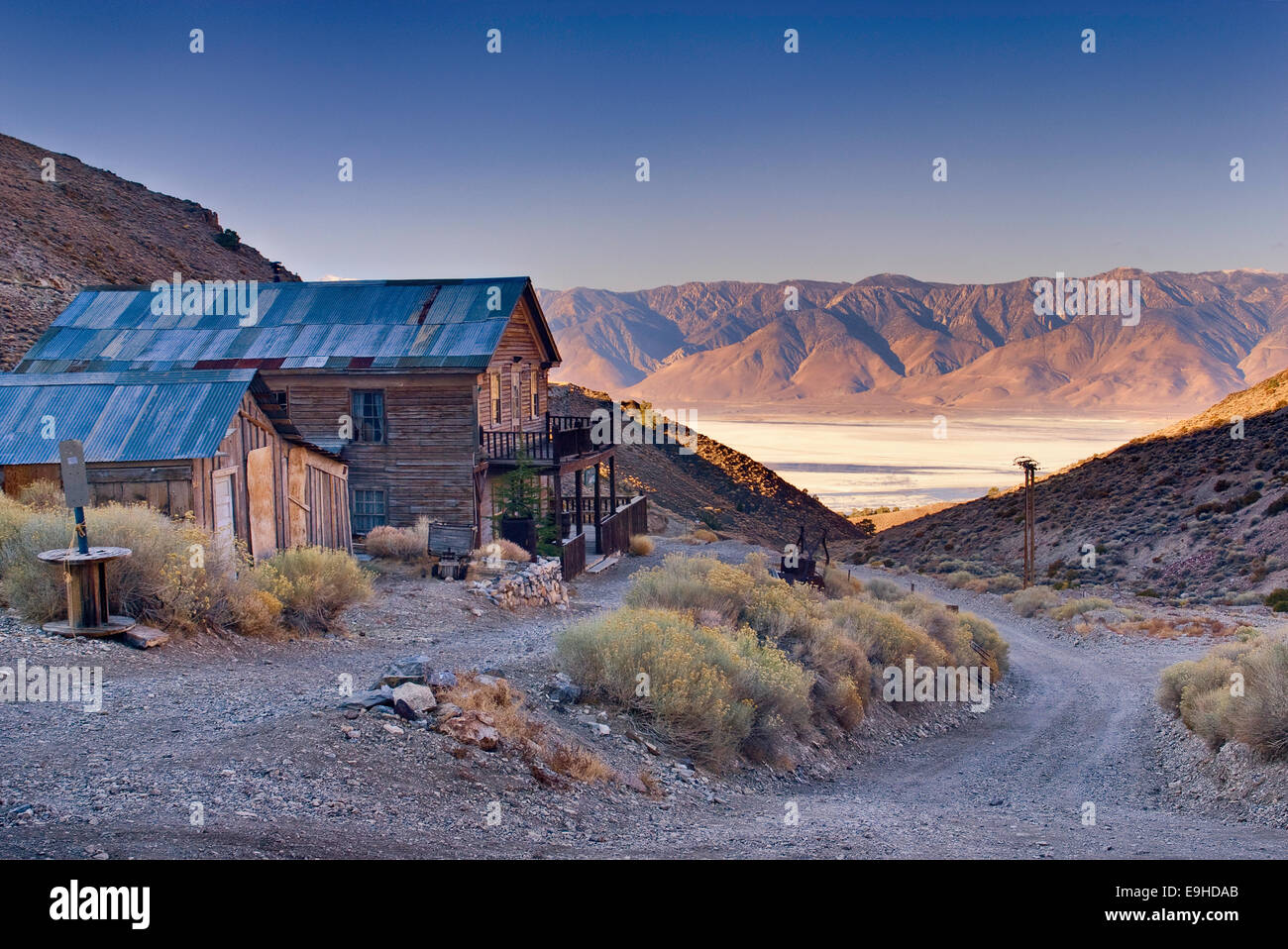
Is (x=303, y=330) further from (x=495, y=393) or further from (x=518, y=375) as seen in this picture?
(x=518, y=375)

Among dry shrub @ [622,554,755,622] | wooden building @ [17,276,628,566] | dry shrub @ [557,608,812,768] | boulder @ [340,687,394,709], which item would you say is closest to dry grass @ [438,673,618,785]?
boulder @ [340,687,394,709]

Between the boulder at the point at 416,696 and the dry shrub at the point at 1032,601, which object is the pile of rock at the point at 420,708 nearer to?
the boulder at the point at 416,696

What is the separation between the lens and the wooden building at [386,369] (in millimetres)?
21078

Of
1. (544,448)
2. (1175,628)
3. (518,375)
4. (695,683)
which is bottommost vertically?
(1175,628)

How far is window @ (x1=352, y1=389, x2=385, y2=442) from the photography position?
21391 mm

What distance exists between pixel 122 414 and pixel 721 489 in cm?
5004

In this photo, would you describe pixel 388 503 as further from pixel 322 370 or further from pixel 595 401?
pixel 595 401

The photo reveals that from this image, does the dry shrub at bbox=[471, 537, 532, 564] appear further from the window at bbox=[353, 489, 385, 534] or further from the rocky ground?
the rocky ground

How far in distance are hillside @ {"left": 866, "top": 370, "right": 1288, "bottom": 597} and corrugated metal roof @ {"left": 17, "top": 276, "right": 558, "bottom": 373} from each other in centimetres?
2299

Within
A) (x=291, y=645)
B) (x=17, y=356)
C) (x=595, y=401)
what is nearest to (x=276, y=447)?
(x=291, y=645)

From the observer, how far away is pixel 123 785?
651cm

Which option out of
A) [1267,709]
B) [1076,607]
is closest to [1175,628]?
[1076,607]

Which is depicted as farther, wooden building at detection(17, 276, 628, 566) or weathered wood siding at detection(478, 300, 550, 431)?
weathered wood siding at detection(478, 300, 550, 431)

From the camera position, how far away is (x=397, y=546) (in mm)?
19125
